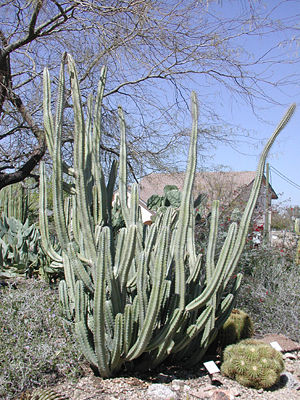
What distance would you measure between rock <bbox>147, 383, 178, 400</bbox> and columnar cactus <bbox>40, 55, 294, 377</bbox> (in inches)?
9.6

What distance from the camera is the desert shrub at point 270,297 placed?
184 inches

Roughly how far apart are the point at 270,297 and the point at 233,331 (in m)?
1.13

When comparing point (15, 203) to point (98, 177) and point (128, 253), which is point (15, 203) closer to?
point (98, 177)

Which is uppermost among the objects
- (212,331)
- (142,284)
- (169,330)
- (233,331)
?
(142,284)

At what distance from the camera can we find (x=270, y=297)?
16.3 feet

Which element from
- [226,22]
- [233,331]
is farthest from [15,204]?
[233,331]

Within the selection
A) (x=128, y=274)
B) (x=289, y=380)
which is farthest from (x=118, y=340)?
(x=289, y=380)

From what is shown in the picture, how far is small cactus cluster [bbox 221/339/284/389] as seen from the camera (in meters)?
3.35

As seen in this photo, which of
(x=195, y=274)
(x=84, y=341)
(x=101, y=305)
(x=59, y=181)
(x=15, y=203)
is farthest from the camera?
(x=15, y=203)

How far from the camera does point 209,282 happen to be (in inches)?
130

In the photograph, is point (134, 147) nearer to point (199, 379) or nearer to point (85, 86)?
point (85, 86)

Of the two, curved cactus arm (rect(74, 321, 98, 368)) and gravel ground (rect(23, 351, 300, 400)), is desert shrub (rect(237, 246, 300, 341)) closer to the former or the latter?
gravel ground (rect(23, 351, 300, 400))

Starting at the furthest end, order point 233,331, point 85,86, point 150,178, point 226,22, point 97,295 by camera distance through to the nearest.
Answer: point 150,178 < point 85,86 < point 226,22 < point 233,331 < point 97,295

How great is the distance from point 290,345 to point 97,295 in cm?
226
